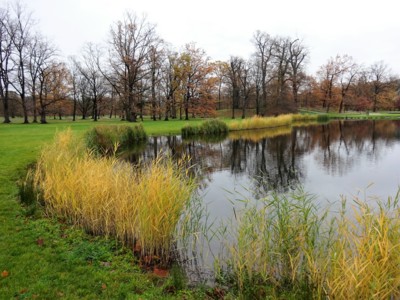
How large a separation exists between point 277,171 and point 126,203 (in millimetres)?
7319

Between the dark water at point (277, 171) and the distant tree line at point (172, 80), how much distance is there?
21.4 metres

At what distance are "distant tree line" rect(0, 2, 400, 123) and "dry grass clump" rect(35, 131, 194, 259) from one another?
2967 cm

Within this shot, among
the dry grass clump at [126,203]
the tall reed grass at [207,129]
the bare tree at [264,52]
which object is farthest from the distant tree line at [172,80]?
the dry grass clump at [126,203]

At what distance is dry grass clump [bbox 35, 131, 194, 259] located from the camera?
4.22m

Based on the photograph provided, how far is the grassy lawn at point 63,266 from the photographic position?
3.16 meters

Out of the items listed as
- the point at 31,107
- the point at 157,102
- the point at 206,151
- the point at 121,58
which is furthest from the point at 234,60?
the point at 206,151

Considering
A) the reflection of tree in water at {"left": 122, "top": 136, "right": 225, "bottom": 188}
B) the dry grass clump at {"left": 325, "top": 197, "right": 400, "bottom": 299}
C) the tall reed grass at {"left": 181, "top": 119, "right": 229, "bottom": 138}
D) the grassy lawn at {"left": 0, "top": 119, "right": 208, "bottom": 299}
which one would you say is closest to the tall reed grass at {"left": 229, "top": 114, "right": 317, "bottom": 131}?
the tall reed grass at {"left": 181, "top": 119, "right": 229, "bottom": 138}

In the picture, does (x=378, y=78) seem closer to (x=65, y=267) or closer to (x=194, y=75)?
(x=194, y=75)

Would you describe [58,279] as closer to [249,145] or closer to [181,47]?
[249,145]

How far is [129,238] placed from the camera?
15.2 ft

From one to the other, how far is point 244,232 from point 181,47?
43012 mm

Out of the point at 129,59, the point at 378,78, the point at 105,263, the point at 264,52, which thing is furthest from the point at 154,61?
the point at 378,78

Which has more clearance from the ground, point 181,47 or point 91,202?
point 181,47

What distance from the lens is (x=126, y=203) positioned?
4.60m
